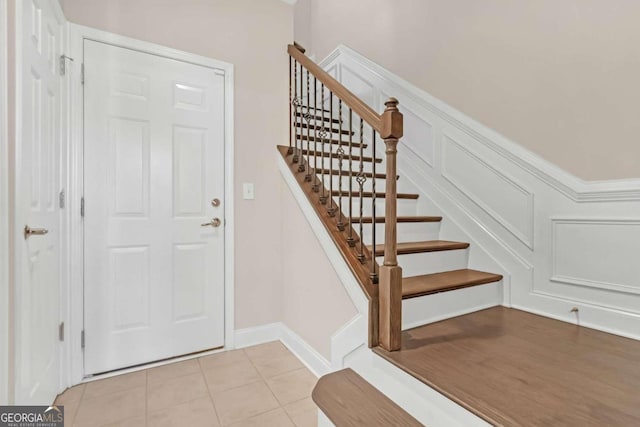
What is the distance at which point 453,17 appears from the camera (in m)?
2.33

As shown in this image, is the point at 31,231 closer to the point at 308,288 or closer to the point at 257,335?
the point at 308,288

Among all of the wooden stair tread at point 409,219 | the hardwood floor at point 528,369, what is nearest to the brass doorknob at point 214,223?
the wooden stair tread at point 409,219

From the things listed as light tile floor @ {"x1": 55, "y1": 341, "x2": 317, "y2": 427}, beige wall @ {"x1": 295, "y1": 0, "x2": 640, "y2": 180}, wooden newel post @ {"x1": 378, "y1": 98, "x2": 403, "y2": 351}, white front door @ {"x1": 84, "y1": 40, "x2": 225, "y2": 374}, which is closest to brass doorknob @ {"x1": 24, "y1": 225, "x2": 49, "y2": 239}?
white front door @ {"x1": 84, "y1": 40, "x2": 225, "y2": 374}

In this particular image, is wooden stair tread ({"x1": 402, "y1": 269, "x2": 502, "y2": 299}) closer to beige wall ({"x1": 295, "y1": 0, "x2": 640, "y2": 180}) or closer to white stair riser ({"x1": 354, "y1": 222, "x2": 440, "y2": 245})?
white stair riser ({"x1": 354, "y1": 222, "x2": 440, "y2": 245})

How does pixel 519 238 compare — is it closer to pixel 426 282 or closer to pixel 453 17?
pixel 426 282

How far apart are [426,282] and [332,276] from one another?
21.3 inches

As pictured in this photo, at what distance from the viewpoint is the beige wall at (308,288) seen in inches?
67.3

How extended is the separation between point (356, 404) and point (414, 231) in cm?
131

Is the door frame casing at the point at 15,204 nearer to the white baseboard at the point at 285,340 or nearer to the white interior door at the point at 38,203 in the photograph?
the white interior door at the point at 38,203

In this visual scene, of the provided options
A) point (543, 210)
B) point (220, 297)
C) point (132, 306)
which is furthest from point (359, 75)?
point (132, 306)

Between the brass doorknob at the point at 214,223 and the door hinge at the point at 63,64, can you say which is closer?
the door hinge at the point at 63,64

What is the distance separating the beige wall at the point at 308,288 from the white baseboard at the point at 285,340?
0.04 meters

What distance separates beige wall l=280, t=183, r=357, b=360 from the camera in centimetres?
171

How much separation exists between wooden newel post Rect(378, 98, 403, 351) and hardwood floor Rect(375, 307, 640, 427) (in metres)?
0.09
